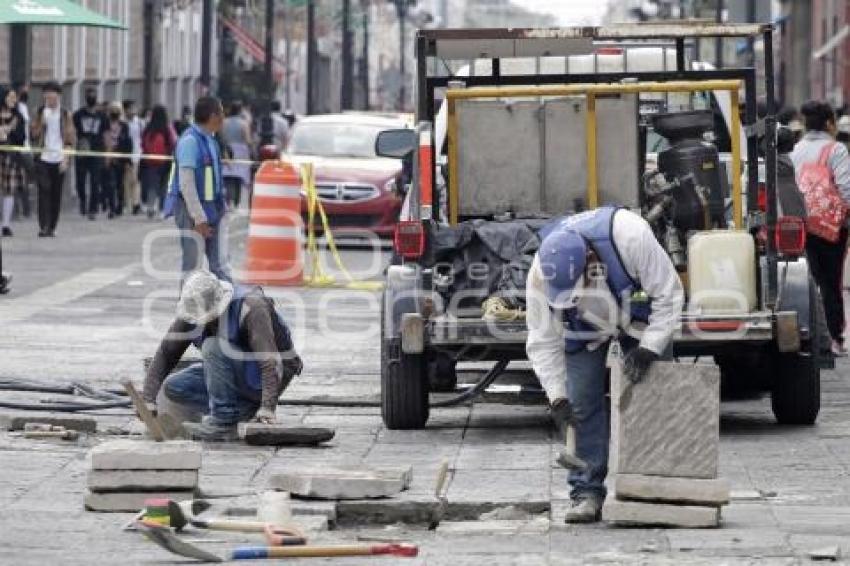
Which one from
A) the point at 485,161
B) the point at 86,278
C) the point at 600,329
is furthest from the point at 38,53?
the point at 600,329

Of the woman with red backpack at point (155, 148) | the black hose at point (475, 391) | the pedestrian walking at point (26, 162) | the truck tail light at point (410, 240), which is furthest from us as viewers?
the woman with red backpack at point (155, 148)

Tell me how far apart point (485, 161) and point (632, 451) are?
15.1 ft

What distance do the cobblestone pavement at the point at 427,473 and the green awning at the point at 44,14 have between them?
257 centimetres

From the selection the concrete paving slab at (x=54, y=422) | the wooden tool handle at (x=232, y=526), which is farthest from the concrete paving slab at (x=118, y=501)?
the concrete paving slab at (x=54, y=422)

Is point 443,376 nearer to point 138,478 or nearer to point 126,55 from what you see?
point 138,478

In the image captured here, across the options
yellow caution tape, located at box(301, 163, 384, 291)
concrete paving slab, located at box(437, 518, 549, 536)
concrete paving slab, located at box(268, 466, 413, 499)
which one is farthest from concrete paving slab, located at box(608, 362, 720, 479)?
yellow caution tape, located at box(301, 163, 384, 291)

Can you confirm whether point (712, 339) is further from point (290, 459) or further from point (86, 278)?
point (86, 278)

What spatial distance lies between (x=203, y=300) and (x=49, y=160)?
1959cm

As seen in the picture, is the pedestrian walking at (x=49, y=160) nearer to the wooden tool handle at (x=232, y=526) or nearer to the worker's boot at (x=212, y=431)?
the worker's boot at (x=212, y=431)

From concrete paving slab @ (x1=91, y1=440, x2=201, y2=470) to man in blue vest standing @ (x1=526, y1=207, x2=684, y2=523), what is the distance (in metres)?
→ 1.46

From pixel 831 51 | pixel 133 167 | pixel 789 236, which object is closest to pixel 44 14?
pixel 789 236

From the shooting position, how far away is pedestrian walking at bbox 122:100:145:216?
39906mm

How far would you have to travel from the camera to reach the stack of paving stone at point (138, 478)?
10883 millimetres

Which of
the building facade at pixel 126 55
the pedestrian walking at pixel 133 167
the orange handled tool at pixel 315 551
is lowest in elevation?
the orange handled tool at pixel 315 551
